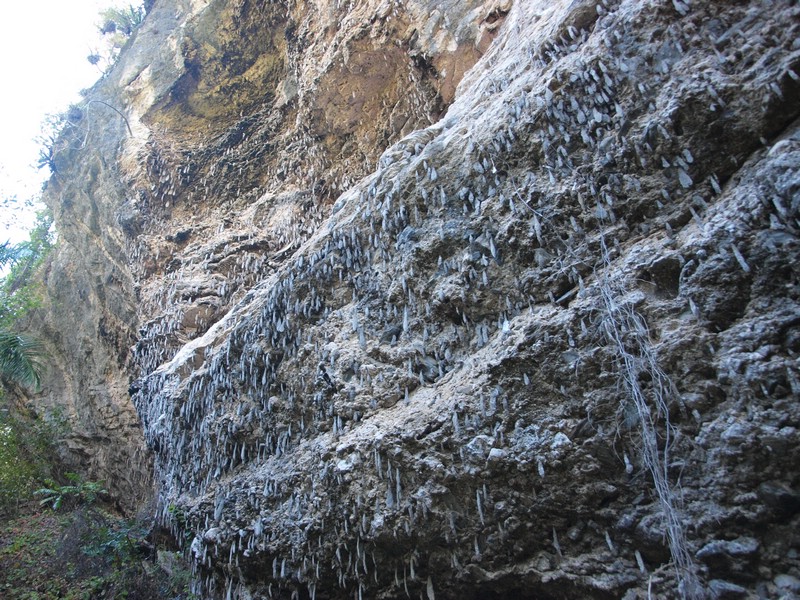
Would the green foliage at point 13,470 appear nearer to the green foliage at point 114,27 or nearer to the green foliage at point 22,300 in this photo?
the green foliage at point 22,300

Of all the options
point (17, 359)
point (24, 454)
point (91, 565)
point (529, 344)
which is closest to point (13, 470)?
point (24, 454)

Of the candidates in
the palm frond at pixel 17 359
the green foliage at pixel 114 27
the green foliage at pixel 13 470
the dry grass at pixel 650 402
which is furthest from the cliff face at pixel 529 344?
the green foliage at pixel 114 27

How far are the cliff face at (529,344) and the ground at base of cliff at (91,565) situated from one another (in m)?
1.09

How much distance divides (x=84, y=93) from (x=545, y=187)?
1454 centimetres

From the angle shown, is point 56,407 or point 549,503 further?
point 56,407

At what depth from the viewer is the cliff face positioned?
2.97m

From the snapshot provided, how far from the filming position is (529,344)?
3.88 meters

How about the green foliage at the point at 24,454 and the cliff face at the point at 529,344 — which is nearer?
the cliff face at the point at 529,344

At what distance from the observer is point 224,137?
11.5m

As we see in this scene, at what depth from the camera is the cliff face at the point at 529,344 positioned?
2.97 metres

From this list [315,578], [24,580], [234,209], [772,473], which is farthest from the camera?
[234,209]

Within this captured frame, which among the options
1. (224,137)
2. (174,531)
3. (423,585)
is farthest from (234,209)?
(423,585)

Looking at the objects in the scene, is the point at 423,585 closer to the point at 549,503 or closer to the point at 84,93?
the point at 549,503

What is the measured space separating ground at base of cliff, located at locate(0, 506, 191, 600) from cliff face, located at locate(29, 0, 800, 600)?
3.57 ft
